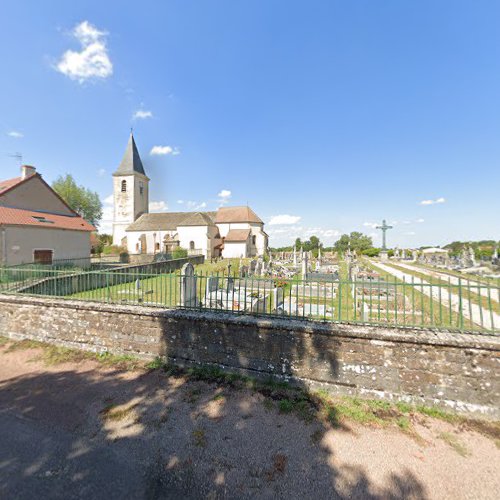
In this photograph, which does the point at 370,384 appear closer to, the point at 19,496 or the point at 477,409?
the point at 477,409

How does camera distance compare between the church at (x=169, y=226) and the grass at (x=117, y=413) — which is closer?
the grass at (x=117, y=413)

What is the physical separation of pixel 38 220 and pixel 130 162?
90.9 ft

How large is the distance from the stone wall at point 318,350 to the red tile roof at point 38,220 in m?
14.0

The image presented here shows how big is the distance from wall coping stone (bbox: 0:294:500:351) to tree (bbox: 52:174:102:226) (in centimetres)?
3965

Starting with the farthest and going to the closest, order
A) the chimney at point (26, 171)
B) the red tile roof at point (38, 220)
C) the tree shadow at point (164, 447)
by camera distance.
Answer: the chimney at point (26, 171)
the red tile roof at point (38, 220)
the tree shadow at point (164, 447)

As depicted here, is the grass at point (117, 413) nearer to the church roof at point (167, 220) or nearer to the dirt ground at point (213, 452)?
the dirt ground at point (213, 452)

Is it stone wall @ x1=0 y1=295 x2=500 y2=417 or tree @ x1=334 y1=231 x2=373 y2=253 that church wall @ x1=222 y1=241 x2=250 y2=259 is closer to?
stone wall @ x1=0 y1=295 x2=500 y2=417

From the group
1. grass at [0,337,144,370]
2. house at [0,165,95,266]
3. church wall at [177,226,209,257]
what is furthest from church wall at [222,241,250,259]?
grass at [0,337,144,370]

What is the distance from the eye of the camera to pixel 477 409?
3781mm

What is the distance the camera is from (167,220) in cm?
4128

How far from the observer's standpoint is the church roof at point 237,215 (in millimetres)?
42278

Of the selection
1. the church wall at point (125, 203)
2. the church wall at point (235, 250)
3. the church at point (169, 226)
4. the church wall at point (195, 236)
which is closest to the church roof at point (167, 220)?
the church at point (169, 226)

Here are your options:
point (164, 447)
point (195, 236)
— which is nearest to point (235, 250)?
point (195, 236)

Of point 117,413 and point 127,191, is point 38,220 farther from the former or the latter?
point 127,191
